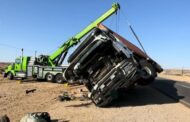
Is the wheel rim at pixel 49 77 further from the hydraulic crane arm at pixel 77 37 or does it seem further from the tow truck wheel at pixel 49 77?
the hydraulic crane arm at pixel 77 37

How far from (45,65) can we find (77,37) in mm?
4853

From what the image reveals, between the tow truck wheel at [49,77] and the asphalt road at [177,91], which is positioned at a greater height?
the tow truck wheel at [49,77]

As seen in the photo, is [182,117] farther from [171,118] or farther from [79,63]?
[79,63]

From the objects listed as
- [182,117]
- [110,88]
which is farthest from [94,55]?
[182,117]

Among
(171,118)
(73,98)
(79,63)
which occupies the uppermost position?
(79,63)

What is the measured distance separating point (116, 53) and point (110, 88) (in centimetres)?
163

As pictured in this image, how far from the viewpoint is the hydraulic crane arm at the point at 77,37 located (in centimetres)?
2527

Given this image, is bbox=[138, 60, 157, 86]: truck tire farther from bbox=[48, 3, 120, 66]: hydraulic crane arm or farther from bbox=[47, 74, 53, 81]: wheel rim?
bbox=[47, 74, 53, 81]: wheel rim

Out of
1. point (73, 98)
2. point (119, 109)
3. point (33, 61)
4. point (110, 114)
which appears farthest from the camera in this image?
point (33, 61)

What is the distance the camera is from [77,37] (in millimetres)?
28359

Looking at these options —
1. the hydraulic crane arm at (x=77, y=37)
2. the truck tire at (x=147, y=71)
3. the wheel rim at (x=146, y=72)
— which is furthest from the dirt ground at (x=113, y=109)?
the hydraulic crane arm at (x=77, y=37)

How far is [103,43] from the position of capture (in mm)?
12945

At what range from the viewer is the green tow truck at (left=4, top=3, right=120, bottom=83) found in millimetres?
28453

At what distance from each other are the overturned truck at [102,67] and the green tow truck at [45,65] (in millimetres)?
13699
